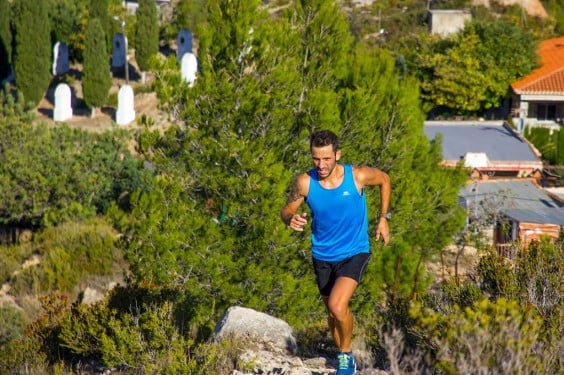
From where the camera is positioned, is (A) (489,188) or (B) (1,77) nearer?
(A) (489,188)

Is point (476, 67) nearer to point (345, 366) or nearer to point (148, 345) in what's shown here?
point (148, 345)

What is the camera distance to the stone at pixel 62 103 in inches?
1220

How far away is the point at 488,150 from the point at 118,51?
19.7 metres

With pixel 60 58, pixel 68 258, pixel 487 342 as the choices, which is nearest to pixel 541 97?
pixel 60 58

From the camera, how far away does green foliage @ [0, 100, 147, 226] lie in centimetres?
1855

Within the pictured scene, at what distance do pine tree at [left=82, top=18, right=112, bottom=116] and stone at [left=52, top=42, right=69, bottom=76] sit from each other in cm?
445

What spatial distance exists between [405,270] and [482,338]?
8.62 metres

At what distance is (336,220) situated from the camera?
5.12 metres

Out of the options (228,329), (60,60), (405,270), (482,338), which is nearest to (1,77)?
(60,60)

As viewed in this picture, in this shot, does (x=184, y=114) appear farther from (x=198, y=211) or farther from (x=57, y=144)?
(x=57, y=144)

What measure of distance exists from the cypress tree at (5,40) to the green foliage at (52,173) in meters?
16.4

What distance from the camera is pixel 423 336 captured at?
15.5ft

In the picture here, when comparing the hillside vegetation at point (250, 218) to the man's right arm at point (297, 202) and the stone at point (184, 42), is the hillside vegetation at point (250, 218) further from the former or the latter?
the stone at point (184, 42)

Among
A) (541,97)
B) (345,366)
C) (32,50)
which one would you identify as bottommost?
(541,97)
